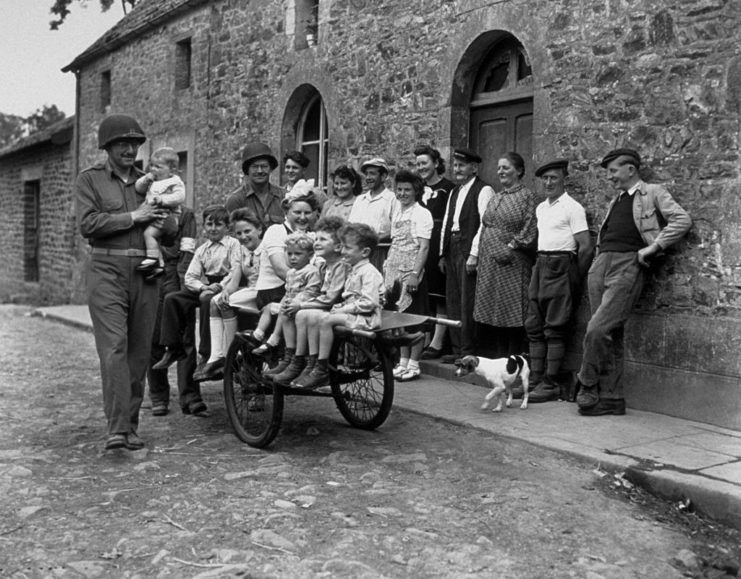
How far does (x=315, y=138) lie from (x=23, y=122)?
45696mm

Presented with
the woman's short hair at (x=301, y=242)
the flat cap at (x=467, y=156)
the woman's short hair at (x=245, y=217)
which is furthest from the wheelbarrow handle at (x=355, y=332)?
the flat cap at (x=467, y=156)

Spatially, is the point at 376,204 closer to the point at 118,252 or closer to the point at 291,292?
the point at 291,292

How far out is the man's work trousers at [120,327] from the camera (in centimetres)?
550

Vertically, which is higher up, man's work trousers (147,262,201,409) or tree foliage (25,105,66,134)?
tree foliage (25,105,66,134)

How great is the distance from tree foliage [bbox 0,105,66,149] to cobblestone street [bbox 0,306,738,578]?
42758mm

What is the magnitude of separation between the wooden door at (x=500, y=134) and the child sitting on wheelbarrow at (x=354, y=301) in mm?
3020

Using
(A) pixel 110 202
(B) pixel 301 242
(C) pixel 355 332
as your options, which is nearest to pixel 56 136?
(A) pixel 110 202

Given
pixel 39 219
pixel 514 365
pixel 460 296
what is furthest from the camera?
pixel 39 219

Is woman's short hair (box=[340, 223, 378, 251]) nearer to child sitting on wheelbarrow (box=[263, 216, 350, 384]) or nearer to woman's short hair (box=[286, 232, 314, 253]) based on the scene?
child sitting on wheelbarrow (box=[263, 216, 350, 384])

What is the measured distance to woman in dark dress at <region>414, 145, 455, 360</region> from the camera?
8375mm

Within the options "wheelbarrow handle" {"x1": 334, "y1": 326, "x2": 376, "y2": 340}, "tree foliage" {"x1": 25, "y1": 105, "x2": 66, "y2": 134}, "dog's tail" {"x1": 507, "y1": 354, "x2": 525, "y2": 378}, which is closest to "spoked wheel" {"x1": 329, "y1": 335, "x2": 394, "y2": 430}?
"wheelbarrow handle" {"x1": 334, "y1": 326, "x2": 376, "y2": 340}

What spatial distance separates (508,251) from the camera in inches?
294

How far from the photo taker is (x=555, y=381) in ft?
23.8

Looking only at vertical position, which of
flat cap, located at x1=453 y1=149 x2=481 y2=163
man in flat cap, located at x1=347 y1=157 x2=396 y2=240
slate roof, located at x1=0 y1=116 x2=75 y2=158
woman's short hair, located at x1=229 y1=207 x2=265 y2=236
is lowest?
woman's short hair, located at x1=229 y1=207 x2=265 y2=236
